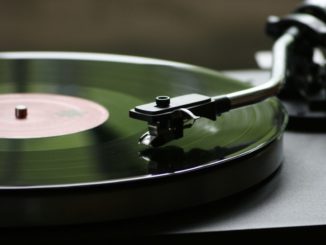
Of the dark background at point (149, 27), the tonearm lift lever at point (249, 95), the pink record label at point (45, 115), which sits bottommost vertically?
the dark background at point (149, 27)

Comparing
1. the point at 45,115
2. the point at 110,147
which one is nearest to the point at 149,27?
the point at 45,115

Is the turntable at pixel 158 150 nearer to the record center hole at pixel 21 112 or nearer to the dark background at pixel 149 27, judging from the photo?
the record center hole at pixel 21 112

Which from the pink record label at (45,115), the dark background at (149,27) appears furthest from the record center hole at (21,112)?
the dark background at (149,27)

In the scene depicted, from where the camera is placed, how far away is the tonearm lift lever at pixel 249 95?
614 millimetres

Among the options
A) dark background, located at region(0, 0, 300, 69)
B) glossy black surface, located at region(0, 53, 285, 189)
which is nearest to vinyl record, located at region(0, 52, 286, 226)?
glossy black surface, located at region(0, 53, 285, 189)

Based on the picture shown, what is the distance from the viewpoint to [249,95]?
2.28 ft

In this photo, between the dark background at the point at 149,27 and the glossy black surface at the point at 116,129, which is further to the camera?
the dark background at the point at 149,27

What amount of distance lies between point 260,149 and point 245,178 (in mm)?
35

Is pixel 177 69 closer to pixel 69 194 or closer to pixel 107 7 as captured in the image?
pixel 69 194

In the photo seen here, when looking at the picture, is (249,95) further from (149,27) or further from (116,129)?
(149,27)

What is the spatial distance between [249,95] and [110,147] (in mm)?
146

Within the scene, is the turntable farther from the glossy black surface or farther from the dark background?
the dark background

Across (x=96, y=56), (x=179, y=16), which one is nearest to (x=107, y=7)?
(x=179, y=16)

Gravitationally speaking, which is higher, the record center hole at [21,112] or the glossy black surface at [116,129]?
the glossy black surface at [116,129]
